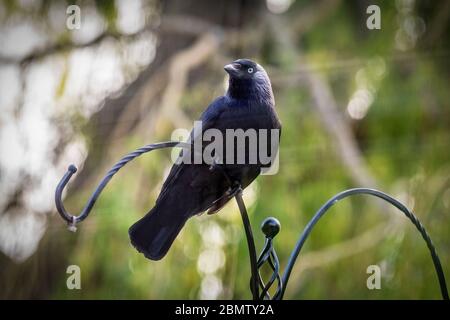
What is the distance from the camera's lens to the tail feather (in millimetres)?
2371

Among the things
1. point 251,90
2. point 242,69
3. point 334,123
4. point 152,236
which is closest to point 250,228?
point 152,236

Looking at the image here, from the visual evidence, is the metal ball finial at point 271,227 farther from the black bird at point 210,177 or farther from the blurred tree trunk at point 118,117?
the blurred tree trunk at point 118,117

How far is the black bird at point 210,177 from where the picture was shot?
238cm

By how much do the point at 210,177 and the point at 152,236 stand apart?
0.31 m

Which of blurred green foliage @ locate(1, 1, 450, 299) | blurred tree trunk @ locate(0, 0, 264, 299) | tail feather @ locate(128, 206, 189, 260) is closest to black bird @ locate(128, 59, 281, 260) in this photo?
tail feather @ locate(128, 206, 189, 260)

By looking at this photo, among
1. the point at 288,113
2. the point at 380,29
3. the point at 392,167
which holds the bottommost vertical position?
the point at 392,167

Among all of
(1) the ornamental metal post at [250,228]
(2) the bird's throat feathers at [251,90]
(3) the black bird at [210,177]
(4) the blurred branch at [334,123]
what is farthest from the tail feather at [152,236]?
(4) the blurred branch at [334,123]

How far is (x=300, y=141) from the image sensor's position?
15.0 feet

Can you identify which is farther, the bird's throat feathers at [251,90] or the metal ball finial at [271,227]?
the bird's throat feathers at [251,90]

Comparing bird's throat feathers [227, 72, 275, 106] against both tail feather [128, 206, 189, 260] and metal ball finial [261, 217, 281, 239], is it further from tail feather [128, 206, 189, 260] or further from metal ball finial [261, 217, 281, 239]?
metal ball finial [261, 217, 281, 239]
